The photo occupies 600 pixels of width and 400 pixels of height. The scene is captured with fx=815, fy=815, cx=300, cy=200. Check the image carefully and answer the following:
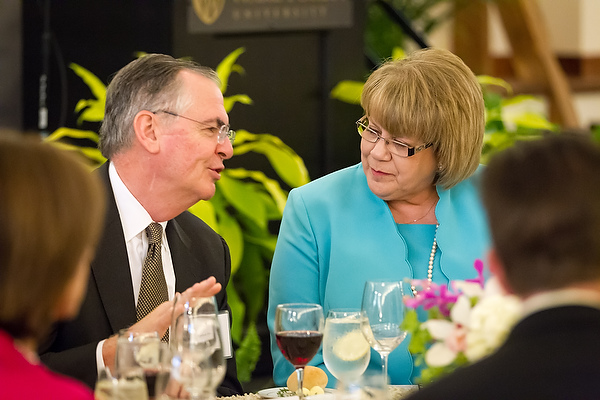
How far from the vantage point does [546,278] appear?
954 millimetres

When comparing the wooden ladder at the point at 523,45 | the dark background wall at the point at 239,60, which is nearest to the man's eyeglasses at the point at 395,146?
the dark background wall at the point at 239,60

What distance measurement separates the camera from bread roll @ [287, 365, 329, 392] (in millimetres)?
1667

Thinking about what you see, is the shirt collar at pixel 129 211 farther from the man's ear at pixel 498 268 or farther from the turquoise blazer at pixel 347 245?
the man's ear at pixel 498 268

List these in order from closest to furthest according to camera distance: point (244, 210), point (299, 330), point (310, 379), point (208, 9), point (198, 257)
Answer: point (299, 330)
point (310, 379)
point (198, 257)
point (244, 210)
point (208, 9)

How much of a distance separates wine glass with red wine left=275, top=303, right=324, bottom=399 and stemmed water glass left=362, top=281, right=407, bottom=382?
10 centimetres

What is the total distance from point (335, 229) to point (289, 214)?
0.14m

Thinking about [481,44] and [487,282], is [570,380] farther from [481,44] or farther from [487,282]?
[481,44]

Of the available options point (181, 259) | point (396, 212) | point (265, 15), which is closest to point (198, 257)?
point (181, 259)

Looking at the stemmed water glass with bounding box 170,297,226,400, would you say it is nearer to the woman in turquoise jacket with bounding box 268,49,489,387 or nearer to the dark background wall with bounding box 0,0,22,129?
the woman in turquoise jacket with bounding box 268,49,489,387

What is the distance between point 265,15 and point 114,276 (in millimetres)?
2655

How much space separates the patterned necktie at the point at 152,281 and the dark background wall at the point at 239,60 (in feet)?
A: 6.77

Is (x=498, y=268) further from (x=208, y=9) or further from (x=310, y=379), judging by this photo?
(x=208, y=9)

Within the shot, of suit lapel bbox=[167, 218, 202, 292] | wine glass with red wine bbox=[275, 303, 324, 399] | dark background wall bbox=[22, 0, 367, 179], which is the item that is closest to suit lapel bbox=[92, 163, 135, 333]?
suit lapel bbox=[167, 218, 202, 292]

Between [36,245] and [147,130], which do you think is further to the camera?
[147,130]
